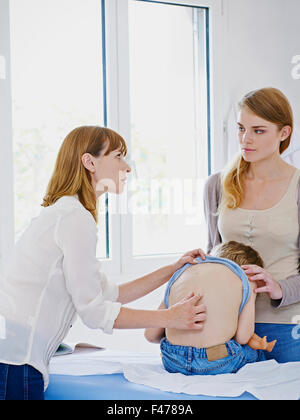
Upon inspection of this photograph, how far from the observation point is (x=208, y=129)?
2.18 m

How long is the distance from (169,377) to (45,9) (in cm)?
144

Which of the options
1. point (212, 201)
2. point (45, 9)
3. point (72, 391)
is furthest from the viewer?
point (45, 9)

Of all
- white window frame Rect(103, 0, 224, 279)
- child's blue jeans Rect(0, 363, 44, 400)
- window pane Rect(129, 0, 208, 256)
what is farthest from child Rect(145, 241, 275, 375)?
window pane Rect(129, 0, 208, 256)

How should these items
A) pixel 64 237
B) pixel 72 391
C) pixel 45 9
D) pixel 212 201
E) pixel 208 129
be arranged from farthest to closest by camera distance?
pixel 208 129
pixel 45 9
pixel 212 201
pixel 72 391
pixel 64 237

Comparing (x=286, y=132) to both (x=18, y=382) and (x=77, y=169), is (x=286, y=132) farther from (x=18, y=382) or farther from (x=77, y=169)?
(x=18, y=382)

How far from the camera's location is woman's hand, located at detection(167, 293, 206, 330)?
3.62 ft

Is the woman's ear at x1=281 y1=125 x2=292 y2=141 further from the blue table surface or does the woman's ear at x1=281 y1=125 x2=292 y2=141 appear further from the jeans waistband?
the blue table surface

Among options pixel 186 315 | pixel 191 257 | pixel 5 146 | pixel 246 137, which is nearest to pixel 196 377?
pixel 186 315

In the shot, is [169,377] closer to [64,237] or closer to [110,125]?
[64,237]

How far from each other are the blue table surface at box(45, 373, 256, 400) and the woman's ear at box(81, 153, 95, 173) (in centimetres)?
51

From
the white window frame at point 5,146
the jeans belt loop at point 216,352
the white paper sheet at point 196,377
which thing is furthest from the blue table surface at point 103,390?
the white window frame at point 5,146

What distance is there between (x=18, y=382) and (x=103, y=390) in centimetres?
21

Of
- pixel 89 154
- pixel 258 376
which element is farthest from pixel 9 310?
pixel 258 376

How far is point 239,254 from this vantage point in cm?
133
